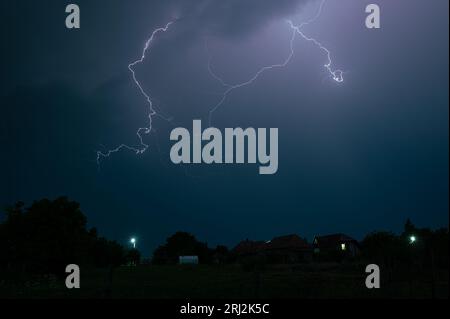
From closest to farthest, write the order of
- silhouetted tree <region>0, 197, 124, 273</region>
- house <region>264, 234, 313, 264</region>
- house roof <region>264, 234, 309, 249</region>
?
silhouetted tree <region>0, 197, 124, 273</region>, house <region>264, 234, 313, 264</region>, house roof <region>264, 234, 309, 249</region>

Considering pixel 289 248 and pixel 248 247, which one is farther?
pixel 248 247

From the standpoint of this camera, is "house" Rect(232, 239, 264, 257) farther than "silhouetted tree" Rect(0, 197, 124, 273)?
Yes

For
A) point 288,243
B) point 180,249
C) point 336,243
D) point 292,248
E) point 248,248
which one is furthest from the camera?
point 248,248

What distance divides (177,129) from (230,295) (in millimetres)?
5891

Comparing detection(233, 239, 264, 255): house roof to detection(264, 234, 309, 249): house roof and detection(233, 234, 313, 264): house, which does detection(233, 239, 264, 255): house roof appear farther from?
detection(264, 234, 309, 249): house roof

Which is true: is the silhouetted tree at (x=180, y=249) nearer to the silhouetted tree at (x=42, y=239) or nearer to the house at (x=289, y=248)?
the house at (x=289, y=248)

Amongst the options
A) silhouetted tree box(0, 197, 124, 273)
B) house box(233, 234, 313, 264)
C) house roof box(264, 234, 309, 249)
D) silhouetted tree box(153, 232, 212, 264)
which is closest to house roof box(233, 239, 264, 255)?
house box(233, 234, 313, 264)

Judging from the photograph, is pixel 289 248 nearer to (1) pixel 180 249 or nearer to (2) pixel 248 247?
(2) pixel 248 247

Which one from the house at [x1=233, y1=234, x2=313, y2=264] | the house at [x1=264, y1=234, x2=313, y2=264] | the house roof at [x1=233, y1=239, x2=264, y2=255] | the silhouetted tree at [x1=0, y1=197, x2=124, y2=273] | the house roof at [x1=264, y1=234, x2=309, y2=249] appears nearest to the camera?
the silhouetted tree at [x1=0, y1=197, x2=124, y2=273]

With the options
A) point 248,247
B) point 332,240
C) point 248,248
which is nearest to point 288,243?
point 332,240

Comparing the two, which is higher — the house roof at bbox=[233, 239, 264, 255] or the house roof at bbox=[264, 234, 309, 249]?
the house roof at bbox=[264, 234, 309, 249]
